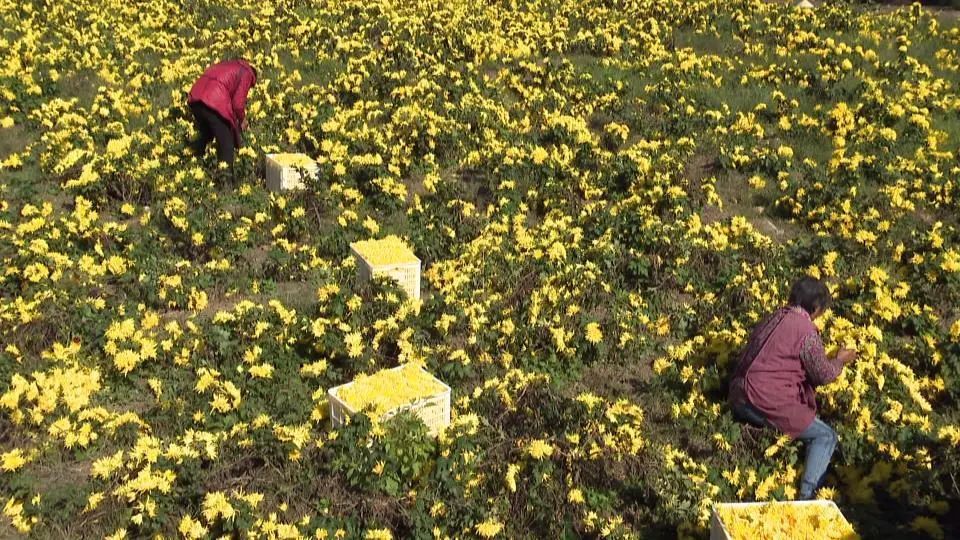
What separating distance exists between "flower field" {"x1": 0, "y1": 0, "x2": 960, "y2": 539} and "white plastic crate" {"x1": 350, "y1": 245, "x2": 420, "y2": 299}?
158 mm

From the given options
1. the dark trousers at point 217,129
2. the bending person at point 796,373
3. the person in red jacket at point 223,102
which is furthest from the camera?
the dark trousers at point 217,129

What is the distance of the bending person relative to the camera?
5.16 metres

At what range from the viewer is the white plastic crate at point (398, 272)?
7.18 metres

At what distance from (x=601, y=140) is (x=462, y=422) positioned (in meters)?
6.45

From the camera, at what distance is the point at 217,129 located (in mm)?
9938

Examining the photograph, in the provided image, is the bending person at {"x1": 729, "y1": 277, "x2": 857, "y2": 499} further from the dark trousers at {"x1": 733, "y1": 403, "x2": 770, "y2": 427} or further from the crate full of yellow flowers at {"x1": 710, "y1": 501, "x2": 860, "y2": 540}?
the crate full of yellow flowers at {"x1": 710, "y1": 501, "x2": 860, "y2": 540}

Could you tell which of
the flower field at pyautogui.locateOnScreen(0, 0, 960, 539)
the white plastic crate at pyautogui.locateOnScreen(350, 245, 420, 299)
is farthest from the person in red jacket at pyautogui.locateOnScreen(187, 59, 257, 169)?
the white plastic crate at pyautogui.locateOnScreen(350, 245, 420, 299)

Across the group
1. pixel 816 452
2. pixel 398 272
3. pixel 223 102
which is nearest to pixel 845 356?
pixel 816 452

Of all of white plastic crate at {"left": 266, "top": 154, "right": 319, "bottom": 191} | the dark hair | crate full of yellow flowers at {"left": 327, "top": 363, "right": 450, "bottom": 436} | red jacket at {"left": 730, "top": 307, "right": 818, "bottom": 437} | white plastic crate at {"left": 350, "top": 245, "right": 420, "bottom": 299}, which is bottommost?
white plastic crate at {"left": 266, "top": 154, "right": 319, "bottom": 191}

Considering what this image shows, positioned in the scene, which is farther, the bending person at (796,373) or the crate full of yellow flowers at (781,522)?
the bending person at (796,373)

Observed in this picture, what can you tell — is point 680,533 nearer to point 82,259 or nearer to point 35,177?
point 82,259

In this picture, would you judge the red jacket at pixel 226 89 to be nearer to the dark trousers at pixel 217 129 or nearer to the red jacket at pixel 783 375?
the dark trousers at pixel 217 129

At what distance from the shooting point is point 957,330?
643 cm

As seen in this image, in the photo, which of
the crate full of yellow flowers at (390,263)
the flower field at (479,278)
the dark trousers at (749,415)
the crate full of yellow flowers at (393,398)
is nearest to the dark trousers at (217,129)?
the flower field at (479,278)
